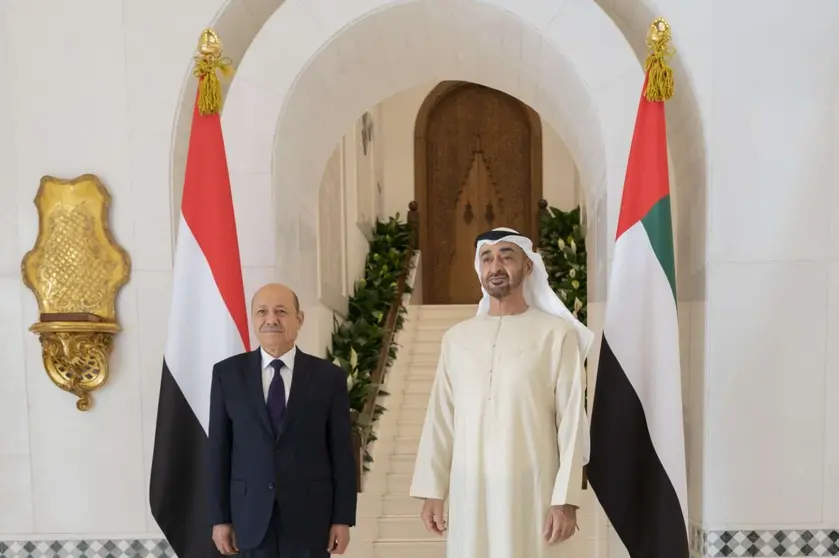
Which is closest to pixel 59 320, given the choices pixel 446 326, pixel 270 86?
pixel 270 86

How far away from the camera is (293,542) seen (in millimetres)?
2156

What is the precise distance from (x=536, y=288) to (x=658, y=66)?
2.89 feet

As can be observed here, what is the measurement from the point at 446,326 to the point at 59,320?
177 inches

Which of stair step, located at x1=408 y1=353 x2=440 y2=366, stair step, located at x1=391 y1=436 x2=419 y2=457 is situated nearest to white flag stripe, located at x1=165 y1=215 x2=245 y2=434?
stair step, located at x1=391 y1=436 x2=419 y2=457

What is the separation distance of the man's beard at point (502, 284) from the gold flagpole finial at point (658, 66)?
2.70 feet

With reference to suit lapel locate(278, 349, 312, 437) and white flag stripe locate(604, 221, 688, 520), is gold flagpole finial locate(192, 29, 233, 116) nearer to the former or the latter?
suit lapel locate(278, 349, 312, 437)

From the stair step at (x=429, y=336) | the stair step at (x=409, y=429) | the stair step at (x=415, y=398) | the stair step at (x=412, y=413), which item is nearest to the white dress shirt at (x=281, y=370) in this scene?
the stair step at (x=409, y=429)

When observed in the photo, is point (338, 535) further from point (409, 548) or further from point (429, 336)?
point (429, 336)

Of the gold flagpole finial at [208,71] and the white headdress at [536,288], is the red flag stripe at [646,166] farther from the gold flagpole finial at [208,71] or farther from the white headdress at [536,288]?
the gold flagpole finial at [208,71]

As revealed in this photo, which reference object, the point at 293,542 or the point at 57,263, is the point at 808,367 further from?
the point at 57,263

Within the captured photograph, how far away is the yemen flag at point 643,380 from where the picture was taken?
8.11 feet

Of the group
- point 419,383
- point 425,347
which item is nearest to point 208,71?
point 419,383

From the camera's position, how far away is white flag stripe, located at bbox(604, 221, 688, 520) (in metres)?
2.47

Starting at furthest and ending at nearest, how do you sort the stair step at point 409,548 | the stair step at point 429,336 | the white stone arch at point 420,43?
the stair step at point 429,336 < the stair step at point 409,548 < the white stone arch at point 420,43
